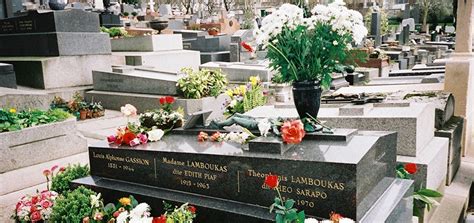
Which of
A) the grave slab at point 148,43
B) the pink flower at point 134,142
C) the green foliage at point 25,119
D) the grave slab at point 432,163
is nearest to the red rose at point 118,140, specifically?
the pink flower at point 134,142

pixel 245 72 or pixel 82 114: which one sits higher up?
pixel 245 72

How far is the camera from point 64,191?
4672 mm

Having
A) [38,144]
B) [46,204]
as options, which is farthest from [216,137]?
[38,144]

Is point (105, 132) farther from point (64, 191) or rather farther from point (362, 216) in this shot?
point (362, 216)

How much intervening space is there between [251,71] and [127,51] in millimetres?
5187

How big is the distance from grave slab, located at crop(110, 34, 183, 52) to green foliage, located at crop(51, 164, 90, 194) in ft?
32.5

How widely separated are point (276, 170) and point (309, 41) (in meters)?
1.21

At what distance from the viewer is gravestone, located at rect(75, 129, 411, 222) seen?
3.35 m

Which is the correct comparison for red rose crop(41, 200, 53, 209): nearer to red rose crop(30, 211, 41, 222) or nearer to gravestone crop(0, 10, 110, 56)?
red rose crop(30, 211, 41, 222)

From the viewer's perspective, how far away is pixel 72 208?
4047 millimetres

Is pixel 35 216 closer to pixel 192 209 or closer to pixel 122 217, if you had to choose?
pixel 122 217

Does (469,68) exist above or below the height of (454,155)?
above

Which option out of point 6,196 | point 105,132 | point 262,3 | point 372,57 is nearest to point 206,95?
point 105,132

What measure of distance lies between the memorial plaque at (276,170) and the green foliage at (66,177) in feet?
1.89
